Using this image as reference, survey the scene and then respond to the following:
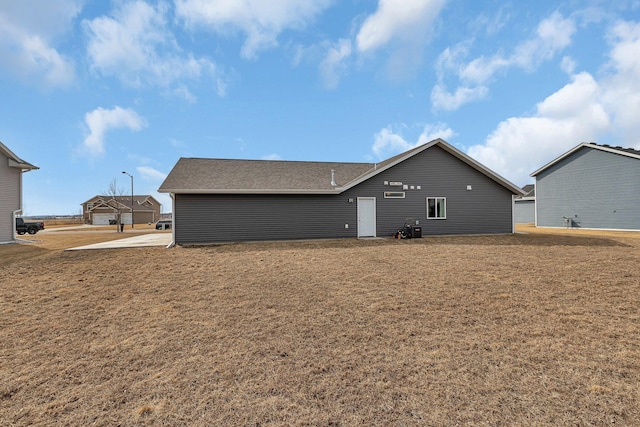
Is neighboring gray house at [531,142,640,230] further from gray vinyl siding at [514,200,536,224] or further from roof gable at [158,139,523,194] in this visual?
roof gable at [158,139,523,194]

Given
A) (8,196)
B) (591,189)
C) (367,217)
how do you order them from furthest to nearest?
(591,189)
(8,196)
(367,217)

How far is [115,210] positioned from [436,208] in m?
48.8

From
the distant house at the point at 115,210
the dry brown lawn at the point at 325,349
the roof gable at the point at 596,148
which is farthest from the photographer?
the distant house at the point at 115,210

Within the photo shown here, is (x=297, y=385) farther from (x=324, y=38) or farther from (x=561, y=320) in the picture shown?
(x=324, y=38)

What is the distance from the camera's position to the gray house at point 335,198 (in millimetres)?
13766

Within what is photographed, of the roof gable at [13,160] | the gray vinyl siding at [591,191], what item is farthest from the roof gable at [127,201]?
the gray vinyl siding at [591,191]

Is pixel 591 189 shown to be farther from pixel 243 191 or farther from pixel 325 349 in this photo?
pixel 325 349

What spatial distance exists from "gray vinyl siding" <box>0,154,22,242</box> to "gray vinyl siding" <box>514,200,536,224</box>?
131ft

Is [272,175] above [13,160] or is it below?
below

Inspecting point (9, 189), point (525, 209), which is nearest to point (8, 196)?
point (9, 189)

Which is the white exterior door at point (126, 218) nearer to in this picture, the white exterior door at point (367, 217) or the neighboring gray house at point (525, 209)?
the white exterior door at point (367, 217)

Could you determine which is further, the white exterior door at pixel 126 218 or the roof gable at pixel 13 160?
the white exterior door at pixel 126 218

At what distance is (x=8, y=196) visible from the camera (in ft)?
51.4

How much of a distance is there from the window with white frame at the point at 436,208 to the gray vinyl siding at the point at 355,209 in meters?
0.23
